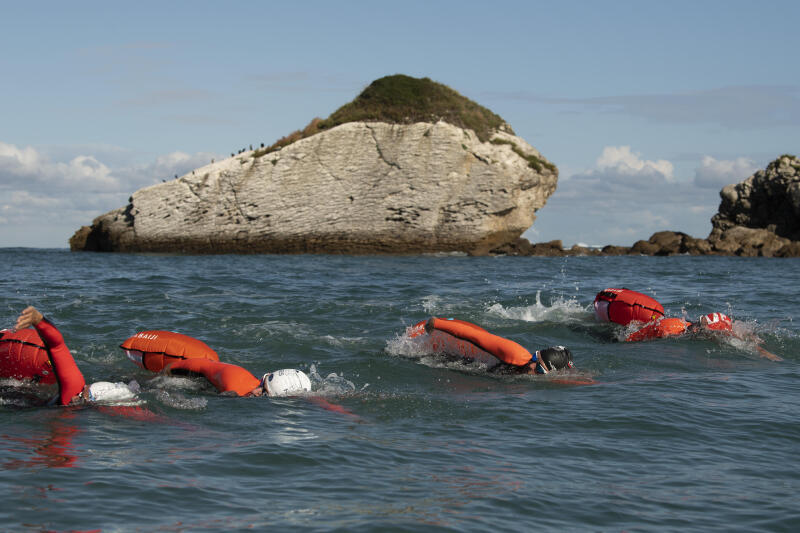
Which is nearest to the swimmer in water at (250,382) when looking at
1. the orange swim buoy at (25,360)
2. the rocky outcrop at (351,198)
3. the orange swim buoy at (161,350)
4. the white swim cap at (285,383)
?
the white swim cap at (285,383)

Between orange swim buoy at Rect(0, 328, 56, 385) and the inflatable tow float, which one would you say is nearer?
orange swim buoy at Rect(0, 328, 56, 385)

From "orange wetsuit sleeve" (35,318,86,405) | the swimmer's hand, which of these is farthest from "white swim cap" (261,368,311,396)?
the swimmer's hand

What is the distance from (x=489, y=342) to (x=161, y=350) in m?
4.19

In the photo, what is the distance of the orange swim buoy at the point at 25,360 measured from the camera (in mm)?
8180

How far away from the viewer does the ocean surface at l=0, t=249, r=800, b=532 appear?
190 inches

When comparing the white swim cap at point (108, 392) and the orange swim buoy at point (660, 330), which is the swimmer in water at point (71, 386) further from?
the orange swim buoy at point (660, 330)

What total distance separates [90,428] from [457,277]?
59.2 feet

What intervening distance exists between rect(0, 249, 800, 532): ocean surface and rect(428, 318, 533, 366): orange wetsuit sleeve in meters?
0.29

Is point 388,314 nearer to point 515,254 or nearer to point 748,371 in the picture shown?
point 748,371

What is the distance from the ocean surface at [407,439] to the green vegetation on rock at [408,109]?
3220 cm

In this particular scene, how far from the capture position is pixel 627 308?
1280 cm

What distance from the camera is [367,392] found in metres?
8.62

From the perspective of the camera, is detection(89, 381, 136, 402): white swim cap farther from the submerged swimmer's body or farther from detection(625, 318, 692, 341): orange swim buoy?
detection(625, 318, 692, 341): orange swim buoy

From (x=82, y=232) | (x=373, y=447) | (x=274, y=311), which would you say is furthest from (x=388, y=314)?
(x=82, y=232)
